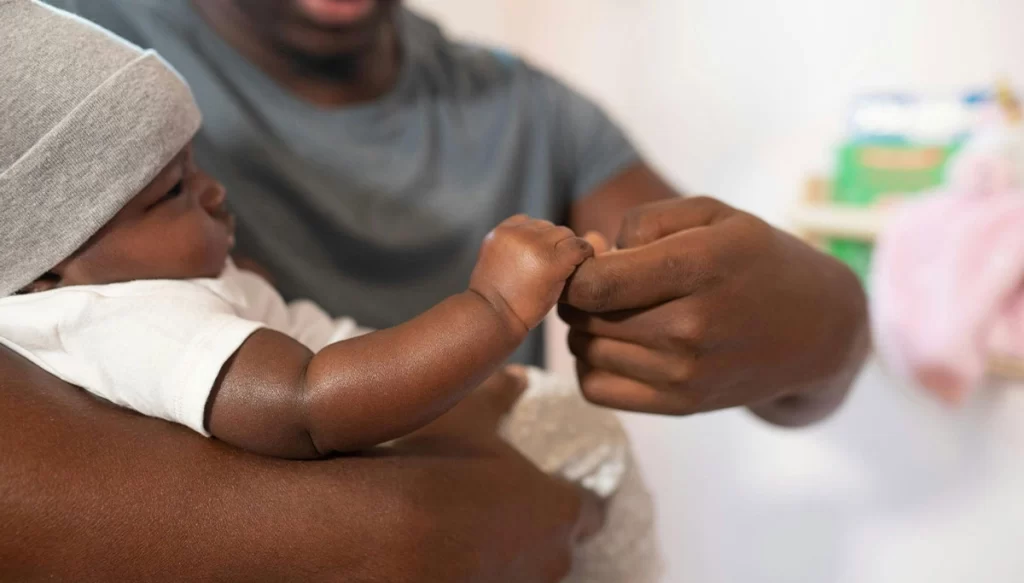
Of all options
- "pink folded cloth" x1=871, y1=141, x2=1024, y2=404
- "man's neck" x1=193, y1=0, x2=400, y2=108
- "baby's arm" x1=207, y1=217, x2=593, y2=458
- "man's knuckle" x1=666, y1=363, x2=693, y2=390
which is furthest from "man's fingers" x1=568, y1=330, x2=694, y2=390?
"pink folded cloth" x1=871, y1=141, x2=1024, y2=404

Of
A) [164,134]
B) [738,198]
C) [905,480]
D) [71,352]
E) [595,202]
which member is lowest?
[905,480]

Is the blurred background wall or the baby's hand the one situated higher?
the baby's hand

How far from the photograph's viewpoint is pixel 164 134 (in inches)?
20.3

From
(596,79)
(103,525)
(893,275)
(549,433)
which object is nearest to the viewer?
(103,525)

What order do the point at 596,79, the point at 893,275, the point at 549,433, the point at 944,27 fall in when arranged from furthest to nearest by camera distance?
the point at 596,79
the point at 944,27
the point at 893,275
the point at 549,433

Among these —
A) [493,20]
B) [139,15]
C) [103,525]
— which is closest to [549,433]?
[103,525]

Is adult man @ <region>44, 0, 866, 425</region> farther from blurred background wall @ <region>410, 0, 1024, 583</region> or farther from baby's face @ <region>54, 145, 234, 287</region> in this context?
blurred background wall @ <region>410, 0, 1024, 583</region>

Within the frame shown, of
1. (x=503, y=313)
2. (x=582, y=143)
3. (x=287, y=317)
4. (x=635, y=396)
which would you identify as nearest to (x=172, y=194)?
(x=287, y=317)

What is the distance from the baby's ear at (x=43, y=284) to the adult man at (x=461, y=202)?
29 centimetres

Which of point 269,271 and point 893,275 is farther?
point 893,275

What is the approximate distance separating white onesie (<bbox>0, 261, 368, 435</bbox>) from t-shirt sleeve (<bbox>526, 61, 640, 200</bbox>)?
569 mm

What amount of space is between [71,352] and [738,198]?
1.33m

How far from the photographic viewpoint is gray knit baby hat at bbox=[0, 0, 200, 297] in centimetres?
47

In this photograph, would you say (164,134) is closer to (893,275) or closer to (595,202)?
(595,202)
